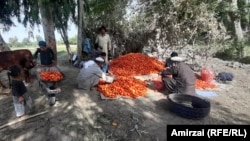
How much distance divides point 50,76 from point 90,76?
1.01m

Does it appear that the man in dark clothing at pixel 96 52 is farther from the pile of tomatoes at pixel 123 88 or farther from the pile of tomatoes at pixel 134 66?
the pile of tomatoes at pixel 123 88

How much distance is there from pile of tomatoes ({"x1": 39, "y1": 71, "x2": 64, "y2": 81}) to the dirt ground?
47 centimetres

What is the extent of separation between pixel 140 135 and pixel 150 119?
658 millimetres

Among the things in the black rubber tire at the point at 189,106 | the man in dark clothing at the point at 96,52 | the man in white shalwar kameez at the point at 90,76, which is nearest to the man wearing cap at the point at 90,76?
the man in white shalwar kameez at the point at 90,76

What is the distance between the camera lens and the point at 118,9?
33.2 feet

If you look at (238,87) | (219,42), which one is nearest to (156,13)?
(219,42)

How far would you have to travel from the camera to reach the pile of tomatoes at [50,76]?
20.1ft

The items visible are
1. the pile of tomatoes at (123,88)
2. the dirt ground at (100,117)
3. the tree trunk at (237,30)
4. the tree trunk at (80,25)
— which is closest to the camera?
the dirt ground at (100,117)

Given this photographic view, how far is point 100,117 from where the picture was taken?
555cm

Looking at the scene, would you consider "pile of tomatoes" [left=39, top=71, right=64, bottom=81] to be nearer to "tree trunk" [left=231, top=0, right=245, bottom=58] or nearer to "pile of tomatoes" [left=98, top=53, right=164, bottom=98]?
"pile of tomatoes" [left=98, top=53, right=164, bottom=98]

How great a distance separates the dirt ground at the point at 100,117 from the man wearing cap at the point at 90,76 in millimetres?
201

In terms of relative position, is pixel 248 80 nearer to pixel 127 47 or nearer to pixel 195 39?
pixel 195 39

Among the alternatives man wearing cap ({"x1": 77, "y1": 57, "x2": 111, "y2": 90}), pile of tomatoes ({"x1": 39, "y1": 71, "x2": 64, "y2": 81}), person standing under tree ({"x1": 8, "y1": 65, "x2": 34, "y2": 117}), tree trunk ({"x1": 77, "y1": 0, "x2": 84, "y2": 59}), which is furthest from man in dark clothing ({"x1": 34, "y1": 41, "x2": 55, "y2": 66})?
tree trunk ({"x1": 77, "y1": 0, "x2": 84, "y2": 59})

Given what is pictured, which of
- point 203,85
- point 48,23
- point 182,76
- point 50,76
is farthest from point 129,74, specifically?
point 48,23
